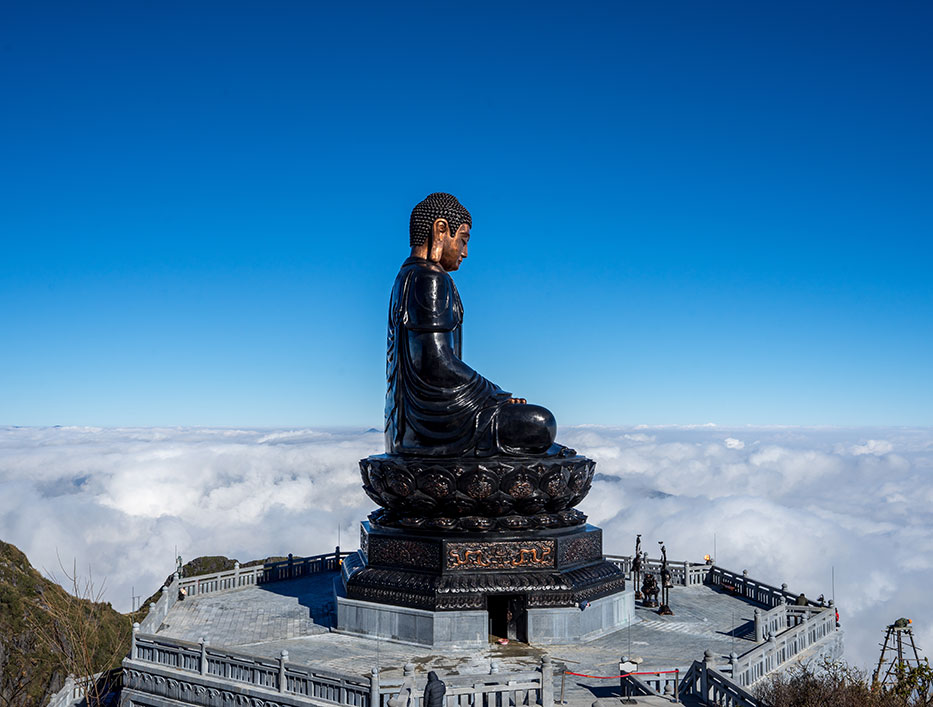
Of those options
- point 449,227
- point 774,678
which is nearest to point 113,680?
point 449,227

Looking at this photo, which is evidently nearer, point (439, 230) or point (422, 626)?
point (422, 626)

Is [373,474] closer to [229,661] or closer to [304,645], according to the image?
[304,645]

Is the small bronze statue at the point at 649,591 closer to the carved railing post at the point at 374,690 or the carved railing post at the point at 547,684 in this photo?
the carved railing post at the point at 547,684

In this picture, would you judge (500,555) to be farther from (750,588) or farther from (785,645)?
(750,588)

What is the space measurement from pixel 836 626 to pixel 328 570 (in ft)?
51.4

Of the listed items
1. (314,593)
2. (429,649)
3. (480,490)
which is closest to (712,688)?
(429,649)

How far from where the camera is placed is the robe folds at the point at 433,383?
1880 cm

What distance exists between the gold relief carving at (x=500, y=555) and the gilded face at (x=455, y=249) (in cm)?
729

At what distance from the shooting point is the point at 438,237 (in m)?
20.5

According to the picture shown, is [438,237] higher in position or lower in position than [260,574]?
higher

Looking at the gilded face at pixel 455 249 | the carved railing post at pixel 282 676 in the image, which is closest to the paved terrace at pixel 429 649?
the carved railing post at pixel 282 676

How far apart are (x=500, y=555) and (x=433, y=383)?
435cm

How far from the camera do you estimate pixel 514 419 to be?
1856 cm

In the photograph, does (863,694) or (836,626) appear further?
(836,626)
